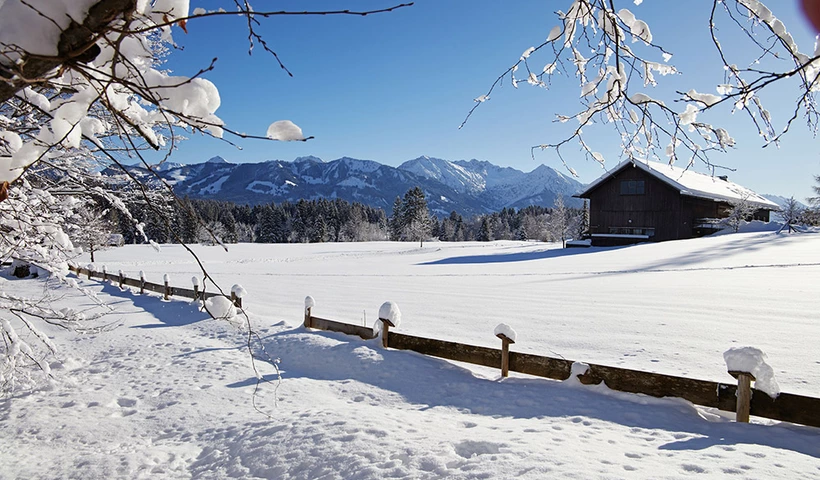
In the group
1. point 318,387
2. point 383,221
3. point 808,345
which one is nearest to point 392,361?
point 318,387

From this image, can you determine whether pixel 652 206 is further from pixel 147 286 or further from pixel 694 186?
pixel 147 286

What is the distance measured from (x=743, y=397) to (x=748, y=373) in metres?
0.28

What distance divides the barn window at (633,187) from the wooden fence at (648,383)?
2793 cm

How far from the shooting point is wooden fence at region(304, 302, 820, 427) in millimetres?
3795

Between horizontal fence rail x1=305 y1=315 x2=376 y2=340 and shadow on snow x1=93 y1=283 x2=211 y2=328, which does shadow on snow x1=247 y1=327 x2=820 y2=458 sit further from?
shadow on snow x1=93 y1=283 x2=211 y2=328

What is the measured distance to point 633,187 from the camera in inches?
1153

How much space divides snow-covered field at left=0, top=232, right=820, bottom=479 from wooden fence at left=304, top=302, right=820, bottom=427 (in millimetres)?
129

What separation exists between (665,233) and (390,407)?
29514 millimetres

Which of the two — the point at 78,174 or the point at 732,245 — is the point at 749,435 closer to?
the point at 78,174

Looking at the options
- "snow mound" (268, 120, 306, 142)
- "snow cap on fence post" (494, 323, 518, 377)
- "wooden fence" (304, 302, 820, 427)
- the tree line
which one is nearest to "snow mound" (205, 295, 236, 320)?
"snow mound" (268, 120, 306, 142)

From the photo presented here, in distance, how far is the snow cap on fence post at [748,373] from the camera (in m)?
3.86

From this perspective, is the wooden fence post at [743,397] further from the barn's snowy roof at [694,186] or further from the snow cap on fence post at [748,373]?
the barn's snowy roof at [694,186]

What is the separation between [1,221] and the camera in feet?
9.52

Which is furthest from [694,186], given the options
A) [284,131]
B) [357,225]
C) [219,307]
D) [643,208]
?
[357,225]
